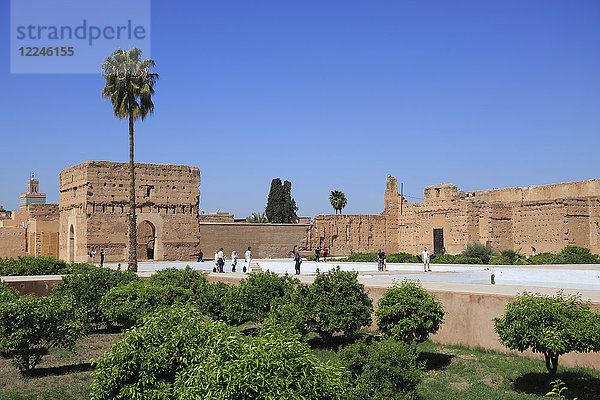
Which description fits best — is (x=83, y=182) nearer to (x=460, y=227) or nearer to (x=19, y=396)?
(x=460, y=227)

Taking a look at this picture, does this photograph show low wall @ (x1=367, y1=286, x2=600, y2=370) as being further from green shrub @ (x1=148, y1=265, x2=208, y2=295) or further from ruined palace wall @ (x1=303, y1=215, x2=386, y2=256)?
ruined palace wall @ (x1=303, y1=215, x2=386, y2=256)

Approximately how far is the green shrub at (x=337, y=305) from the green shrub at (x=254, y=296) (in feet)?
3.72

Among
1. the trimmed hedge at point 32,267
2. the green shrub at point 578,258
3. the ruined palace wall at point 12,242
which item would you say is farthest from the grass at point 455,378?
the ruined palace wall at point 12,242

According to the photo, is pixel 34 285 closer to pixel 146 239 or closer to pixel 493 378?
pixel 493 378

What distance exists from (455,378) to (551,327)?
1.94 m

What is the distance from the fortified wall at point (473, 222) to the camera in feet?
98.5

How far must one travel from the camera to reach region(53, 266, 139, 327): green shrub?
1422cm

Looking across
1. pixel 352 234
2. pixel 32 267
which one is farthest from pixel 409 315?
pixel 352 234

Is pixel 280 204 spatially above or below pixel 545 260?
above

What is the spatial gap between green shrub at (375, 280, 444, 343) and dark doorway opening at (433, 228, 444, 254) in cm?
2637

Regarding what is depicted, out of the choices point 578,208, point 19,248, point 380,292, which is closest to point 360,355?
point 380,292

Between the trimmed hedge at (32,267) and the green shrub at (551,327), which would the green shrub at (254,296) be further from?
the trimmed hedge at (32,267)

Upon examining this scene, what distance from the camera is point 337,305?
36.5ft

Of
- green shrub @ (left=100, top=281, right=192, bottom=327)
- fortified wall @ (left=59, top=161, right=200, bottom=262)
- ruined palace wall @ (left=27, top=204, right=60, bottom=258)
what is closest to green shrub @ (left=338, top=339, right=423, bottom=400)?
green shrub @ (left=100, top=281, right=192, bottom=327)
